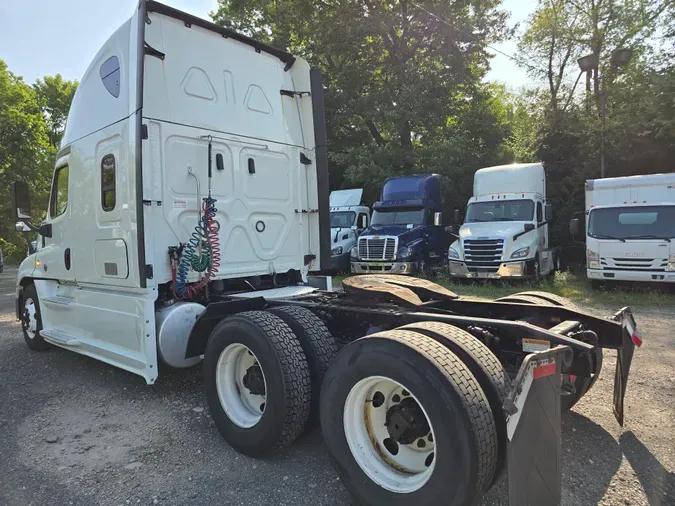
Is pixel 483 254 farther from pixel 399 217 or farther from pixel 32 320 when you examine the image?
pixel 32 320

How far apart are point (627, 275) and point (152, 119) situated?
10.3m

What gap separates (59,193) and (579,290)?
1111cm

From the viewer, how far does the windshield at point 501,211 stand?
13.0 metres

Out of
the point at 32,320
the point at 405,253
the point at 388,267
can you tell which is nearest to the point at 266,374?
the point at 32,320

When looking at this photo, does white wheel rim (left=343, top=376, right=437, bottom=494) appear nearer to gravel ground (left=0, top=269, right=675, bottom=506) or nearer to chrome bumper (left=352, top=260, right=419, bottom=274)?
gravel ground (left=0, top=269, right=675, bottom=506)

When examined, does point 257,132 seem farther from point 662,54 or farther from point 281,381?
point 662,54

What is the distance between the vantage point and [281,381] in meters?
3.14

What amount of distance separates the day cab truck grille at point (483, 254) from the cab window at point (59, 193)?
9616 mm

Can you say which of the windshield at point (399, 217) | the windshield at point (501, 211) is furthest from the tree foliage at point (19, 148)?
the windshield at point (501, 211)

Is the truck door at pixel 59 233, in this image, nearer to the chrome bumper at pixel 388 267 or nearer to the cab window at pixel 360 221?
the chrome bumper at pixel 388 267

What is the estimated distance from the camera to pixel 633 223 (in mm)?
10680

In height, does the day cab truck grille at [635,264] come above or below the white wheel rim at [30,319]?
above

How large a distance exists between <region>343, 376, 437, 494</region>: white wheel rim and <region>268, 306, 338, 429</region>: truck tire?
0.51 meters

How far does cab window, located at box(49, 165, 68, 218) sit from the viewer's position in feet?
17.8
